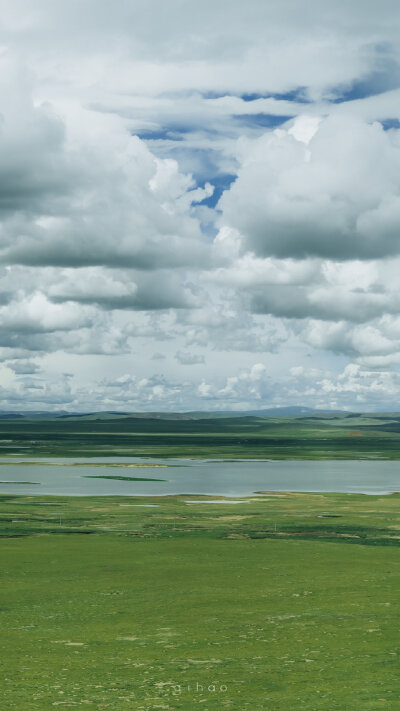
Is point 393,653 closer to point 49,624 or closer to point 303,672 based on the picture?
point 303,672

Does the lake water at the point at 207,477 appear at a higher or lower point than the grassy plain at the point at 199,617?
lower

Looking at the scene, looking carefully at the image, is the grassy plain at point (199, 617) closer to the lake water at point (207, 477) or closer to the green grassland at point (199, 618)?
the green grassland at point (199, 618)

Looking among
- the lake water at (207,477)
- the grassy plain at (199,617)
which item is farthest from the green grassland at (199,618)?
the lake water at (207,477)

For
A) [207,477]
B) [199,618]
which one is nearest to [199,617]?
[199,618]

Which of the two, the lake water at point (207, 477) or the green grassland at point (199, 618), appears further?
the lake water at point (207, 477)

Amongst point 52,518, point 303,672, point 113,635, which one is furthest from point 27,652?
point 52,518

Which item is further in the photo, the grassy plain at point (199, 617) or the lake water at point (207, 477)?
the lake water at point (207, 477)
